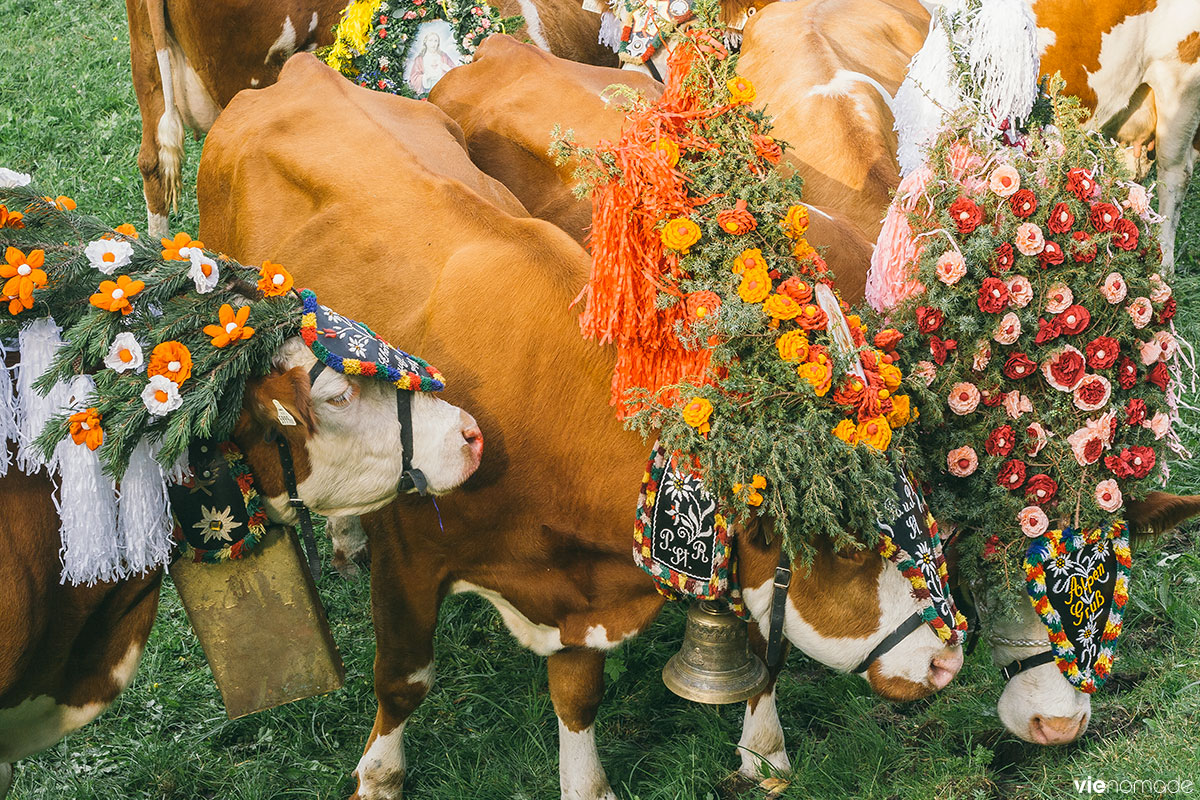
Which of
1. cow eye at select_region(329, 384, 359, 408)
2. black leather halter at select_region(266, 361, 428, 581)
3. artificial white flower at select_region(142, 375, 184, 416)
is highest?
artificial white flower at select_region(142, 375, 184, 416)

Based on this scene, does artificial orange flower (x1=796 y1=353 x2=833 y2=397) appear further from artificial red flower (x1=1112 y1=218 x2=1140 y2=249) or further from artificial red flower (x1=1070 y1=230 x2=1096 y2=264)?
artificial red flower (x1=1112 y1=218 x2=1140 y2=249)

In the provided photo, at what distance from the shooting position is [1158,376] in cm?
332

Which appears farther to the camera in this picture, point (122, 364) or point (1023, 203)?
point (1023, 203)

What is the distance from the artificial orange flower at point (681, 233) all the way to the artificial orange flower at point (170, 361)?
1243mm

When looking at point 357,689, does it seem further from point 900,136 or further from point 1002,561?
point 900,136

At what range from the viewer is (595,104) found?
552 cm

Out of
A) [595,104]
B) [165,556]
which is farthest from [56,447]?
[595,104]

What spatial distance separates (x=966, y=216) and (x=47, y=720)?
116 inches

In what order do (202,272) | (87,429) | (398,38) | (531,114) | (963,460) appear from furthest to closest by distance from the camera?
(398,38) → (531,114) → (963,460) → (202,272) → (87,429)

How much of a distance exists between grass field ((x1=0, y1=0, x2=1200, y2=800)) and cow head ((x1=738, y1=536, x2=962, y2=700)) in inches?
26.6

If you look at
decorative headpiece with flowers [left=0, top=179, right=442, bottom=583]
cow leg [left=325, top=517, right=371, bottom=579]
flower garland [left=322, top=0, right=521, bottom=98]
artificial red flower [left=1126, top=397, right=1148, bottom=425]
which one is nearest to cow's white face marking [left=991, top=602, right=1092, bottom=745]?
artificial red flower [left=1126, top=397, right=1148, bottom=425]

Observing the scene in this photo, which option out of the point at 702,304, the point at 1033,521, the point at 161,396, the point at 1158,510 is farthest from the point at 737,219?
the point at 1158,510

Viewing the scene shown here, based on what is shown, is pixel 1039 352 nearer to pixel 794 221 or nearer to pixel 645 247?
pixel 794 221

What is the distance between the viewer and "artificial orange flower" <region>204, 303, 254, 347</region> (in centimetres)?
275
